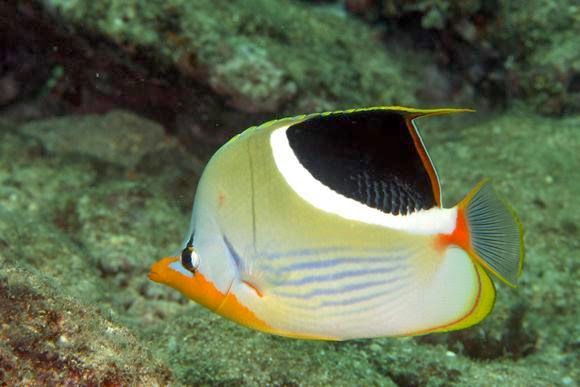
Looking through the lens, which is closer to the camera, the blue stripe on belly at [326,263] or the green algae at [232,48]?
the blue stripe on belly at [326,263]

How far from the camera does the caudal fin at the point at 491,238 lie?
153 centimetres

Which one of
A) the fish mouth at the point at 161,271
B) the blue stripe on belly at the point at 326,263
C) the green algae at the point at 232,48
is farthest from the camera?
the green algae at the point at 232,48

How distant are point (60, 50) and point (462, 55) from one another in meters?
3.76

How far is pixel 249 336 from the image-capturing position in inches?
97.9

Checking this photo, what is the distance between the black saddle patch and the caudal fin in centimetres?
12

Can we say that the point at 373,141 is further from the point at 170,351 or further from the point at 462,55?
the point at 462,55

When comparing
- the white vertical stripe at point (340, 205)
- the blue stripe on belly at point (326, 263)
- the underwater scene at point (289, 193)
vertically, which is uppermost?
the white vertical stripe at point (340, 205)

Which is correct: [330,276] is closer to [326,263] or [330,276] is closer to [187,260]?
[326,263]

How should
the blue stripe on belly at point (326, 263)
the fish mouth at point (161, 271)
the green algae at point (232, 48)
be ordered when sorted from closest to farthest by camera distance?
the blue stripe on belly at point (326, 263) → the fish mouth at point (161, 271) → the green algae at point (232, 48)

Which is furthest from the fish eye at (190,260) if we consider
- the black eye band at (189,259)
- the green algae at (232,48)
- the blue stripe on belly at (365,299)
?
the green algae at (232,48)

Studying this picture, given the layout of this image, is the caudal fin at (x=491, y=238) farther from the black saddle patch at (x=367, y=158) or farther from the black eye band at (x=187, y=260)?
Result: the black eye band at (x=187, y=260)

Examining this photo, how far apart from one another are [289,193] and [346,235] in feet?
0.63

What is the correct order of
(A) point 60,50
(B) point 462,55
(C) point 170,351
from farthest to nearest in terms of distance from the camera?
1. (B) point 462,55
2. (A) point 60,50
3. (C) point 170,351

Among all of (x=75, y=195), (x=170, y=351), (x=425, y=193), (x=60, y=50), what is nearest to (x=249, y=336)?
(x=170, y=351)
